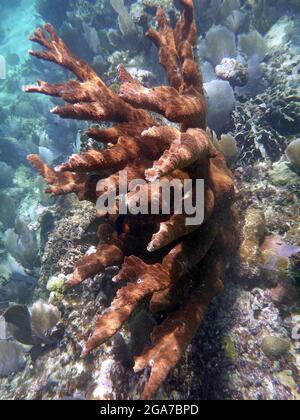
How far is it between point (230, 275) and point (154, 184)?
4.90 ft

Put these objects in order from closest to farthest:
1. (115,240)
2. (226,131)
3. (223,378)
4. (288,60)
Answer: (223,378)
(115,240)
(226,131)
(288,60)

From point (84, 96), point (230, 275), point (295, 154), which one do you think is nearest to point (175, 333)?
point (230, 275)

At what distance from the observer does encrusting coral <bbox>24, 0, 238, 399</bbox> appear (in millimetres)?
2184

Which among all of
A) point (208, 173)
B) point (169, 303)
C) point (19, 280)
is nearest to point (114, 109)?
point (208, 173)

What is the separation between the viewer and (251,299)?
3.10 m

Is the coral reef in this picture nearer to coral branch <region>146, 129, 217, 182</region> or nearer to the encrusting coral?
the encrusting coral

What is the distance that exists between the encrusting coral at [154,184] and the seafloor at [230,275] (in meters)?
0.40

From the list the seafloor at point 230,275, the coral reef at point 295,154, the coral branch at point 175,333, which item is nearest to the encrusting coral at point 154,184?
the coral branch at point 175,333

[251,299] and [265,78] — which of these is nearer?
[251,299]

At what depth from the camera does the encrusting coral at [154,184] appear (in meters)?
2.18

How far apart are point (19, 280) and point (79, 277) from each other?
4.53m
